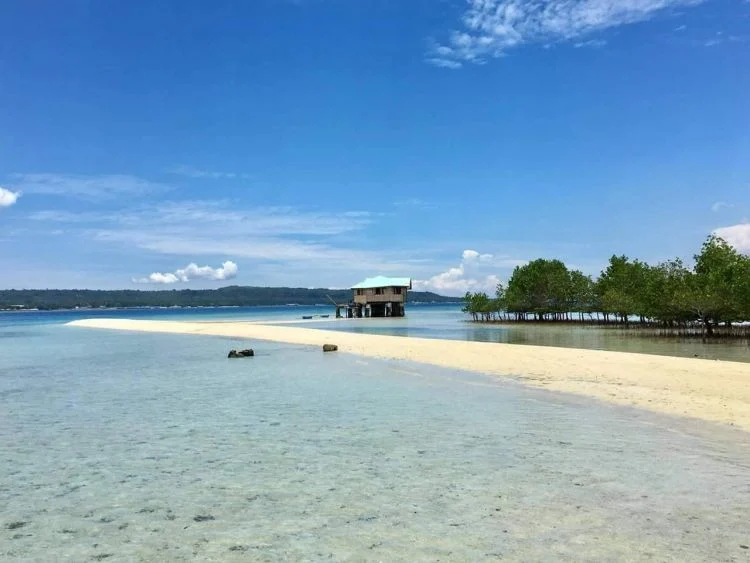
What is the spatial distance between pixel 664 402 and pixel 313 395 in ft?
30.5

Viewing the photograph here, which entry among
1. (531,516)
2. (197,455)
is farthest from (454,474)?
(197,455)

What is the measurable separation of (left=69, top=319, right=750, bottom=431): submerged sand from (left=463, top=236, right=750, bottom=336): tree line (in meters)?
16.5

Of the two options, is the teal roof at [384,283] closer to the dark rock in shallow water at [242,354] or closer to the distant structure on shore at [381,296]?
the distant structure on shore at [381,296]

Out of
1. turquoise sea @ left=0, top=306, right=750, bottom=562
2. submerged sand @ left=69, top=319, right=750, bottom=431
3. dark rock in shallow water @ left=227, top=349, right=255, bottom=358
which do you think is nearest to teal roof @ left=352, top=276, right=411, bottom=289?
submerged sand @ left=69, top=319, right=750, bottom=431

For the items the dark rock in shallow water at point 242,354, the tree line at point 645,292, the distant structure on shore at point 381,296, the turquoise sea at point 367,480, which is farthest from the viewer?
the distant structure on shore at point 381,296

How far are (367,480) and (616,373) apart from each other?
45.9 ft

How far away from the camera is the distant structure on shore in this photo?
87.9 metres

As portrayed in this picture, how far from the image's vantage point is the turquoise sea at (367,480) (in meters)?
6.05

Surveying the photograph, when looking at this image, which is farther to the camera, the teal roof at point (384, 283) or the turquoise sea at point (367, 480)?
the teal roof at point (384, 283)

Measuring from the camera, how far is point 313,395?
55.8 ft

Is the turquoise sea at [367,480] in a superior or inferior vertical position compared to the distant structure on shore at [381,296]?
inferior

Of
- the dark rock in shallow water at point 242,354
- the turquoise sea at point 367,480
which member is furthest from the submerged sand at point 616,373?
the dark rock in shallow water at point 242,354

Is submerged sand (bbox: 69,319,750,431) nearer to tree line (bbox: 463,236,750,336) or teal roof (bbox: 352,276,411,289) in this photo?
tree line (bbox: 463,236,750,336)

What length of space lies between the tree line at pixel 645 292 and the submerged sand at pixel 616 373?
651 inches
